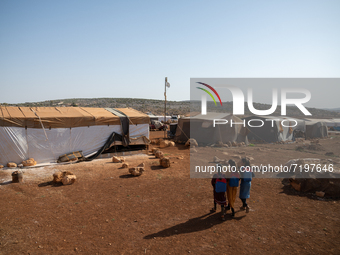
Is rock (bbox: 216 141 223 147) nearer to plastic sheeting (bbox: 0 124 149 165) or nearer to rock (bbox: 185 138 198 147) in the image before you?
rock (bbox: 185 138 198 147)

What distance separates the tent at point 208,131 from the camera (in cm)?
1736

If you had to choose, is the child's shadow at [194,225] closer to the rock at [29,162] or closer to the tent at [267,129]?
the rock at [29,162]

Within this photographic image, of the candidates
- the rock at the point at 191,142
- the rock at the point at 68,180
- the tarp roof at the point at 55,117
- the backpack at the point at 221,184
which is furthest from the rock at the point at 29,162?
the rock at the point at 191,142

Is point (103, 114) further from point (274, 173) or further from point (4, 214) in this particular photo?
point (274, 173)

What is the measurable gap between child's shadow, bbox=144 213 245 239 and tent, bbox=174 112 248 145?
1185 cm

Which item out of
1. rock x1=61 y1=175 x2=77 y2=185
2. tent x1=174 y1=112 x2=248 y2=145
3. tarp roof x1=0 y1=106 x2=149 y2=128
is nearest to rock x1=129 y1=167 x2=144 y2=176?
rock x1=61 y1=175 x2=77 y2=185

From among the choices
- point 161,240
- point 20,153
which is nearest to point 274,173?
point 161,240

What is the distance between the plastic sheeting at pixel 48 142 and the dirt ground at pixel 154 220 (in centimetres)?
181

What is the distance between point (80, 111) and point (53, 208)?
771 cm

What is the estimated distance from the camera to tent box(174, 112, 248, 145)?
17359 millimetres

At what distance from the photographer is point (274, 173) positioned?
952 centimetres

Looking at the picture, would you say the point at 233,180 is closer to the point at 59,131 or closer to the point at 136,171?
the point at 136,171

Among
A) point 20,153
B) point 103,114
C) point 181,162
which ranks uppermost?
point 103,114

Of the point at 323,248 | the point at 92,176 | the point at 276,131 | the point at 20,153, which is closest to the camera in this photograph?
the point at 323,248
